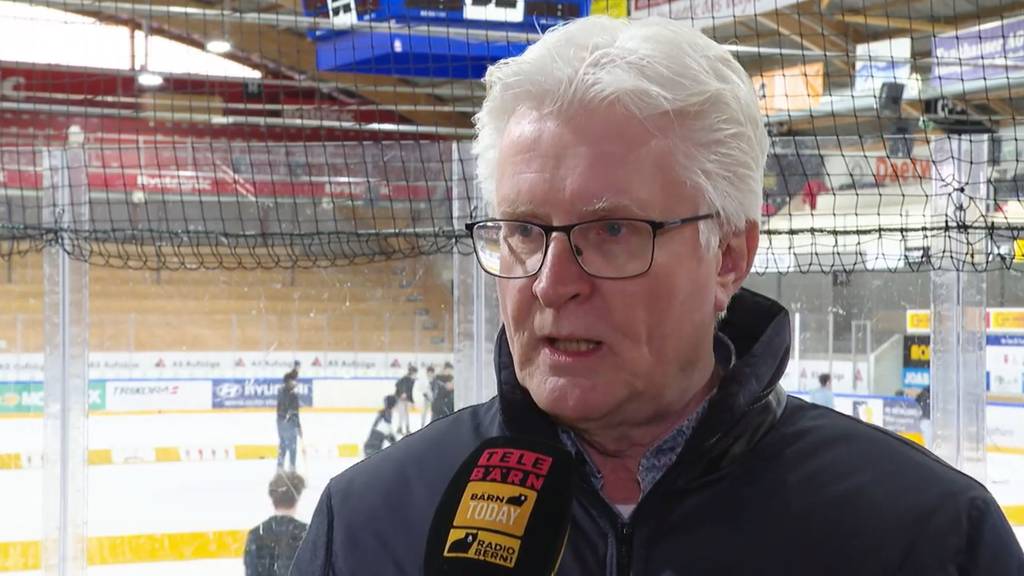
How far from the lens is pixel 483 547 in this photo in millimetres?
952

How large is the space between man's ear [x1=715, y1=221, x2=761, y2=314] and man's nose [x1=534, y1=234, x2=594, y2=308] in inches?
6.6

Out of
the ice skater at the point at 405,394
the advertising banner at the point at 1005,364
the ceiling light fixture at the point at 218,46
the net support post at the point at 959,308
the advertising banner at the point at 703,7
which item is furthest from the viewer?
the ceiling light fixture at the point at 218,46

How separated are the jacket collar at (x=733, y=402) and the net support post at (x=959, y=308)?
2.78m

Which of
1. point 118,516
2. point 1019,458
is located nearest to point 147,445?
point 118,516

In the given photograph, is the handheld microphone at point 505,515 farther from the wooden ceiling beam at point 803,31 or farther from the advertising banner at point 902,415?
the wooden ceiling beam at point 803,31

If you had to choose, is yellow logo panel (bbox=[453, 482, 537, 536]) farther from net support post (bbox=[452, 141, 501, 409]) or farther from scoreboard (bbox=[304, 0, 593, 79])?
scoreboard (bbox=[304, 0, 593, 79])

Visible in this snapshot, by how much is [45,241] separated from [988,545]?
3689mm

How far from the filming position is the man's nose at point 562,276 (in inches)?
39.1

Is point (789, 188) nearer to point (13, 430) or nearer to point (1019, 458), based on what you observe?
point (1019, 458)

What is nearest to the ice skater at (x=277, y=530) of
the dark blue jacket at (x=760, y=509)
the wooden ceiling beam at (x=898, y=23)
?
the dark blue jacket at (x=760, y=509)

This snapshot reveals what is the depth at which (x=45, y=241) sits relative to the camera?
4035 millimetres

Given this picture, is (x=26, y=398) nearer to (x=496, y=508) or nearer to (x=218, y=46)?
(x=496, y=508)

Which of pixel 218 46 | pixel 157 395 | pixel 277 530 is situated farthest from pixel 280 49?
pixel 277 530

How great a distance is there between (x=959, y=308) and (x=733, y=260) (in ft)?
9.56
